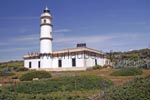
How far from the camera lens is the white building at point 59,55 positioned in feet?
164

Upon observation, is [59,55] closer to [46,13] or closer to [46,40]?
[46,40]

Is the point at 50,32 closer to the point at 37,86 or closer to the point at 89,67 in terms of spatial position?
the point at 89,67

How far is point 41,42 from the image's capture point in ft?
170

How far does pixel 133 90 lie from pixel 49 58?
4057 cm

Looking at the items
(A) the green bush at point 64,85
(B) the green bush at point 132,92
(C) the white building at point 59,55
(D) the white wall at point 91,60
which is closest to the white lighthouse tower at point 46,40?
(C) the white building at point 59,55

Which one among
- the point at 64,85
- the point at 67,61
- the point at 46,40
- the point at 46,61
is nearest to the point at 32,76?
the point at 64,85

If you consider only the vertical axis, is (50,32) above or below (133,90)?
above

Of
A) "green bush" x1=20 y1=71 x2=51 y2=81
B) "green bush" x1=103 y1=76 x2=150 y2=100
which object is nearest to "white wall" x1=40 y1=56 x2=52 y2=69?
"green bush" x1=20 y1=71 x2=51 y2=81

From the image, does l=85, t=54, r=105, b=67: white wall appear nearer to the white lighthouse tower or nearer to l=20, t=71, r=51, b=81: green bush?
the white lighthouse tower

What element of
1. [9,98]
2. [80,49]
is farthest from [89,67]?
[9,98]

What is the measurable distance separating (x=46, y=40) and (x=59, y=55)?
3.50m

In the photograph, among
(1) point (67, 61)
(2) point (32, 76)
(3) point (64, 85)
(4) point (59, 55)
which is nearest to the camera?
(3) point (64, 85)

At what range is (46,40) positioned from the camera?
51.5 metres

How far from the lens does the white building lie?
4997 centimetres
